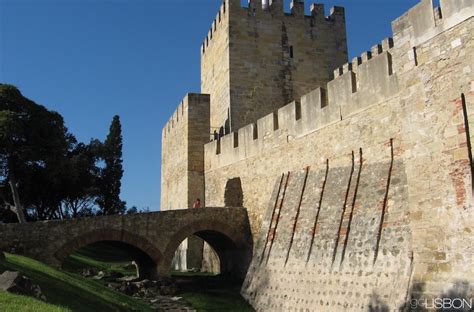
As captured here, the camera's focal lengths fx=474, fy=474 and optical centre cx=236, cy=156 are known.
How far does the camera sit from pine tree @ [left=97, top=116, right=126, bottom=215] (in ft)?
100

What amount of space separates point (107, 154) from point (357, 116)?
2289 centimetres

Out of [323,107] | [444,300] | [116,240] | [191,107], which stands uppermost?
[191,107]

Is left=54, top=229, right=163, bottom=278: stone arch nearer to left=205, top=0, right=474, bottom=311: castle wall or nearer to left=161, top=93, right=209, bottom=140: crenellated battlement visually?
left=205, top=0, right=474, bottom=311: castle wall

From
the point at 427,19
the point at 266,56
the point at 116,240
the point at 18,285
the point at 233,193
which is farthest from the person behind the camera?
the point at 266,56

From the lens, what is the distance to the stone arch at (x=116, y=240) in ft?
42.8

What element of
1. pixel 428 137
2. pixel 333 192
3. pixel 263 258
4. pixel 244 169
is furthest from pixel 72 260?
pixel 428 137

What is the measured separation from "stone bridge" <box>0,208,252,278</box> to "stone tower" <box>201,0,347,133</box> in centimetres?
468

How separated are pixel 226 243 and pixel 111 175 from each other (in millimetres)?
17095

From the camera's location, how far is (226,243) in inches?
615

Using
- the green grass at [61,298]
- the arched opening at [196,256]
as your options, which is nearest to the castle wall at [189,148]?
the arched opening at [196,256]

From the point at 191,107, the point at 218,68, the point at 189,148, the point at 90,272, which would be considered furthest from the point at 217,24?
the point at 90,272

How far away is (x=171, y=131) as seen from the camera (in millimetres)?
22859

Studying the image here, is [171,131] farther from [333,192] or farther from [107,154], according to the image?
[333,192]

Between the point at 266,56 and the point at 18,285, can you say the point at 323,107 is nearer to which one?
the point at 18,285
